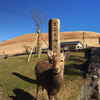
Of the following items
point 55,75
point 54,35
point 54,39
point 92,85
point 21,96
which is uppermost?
point 54,35

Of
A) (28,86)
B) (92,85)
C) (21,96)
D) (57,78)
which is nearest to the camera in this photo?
(57,78)

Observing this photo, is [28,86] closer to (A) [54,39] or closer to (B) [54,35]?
(A) [54,39]

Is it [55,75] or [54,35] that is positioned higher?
[54,35]

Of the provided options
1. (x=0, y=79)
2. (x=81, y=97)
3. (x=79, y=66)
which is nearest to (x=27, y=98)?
(x=81, y=97)

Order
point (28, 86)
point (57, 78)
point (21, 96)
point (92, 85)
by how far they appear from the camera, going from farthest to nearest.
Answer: point (28, 86) → point (92, 85) → point (21, 96) → point (57, 78)

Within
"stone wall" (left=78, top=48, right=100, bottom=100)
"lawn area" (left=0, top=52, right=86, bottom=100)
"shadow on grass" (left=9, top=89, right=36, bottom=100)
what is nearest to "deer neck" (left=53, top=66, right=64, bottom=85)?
"lawn area" (left=0, top=52, right=86, bottom=100)

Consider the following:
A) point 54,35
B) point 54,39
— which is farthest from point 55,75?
point 54,35

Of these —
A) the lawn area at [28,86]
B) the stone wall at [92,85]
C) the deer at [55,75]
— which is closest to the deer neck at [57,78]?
the deer at [55,75]

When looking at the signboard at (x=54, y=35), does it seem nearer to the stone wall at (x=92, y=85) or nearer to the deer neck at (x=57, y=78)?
the deer neck at (x=57, y=78)

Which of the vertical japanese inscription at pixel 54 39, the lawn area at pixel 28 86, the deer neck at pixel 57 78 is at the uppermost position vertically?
the vertical japanese inscription at pixel 54 39

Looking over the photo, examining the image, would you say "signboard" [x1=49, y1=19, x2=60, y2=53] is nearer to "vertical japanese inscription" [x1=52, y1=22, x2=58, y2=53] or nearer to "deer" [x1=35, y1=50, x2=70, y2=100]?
"vertical japanese inscription" [x1=52, y1=22, x2=58, y2=53]

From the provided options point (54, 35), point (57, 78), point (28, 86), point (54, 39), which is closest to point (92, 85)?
point (57, 78)

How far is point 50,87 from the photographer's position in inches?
166

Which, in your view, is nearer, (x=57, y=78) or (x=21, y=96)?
(x=57, y=78)
